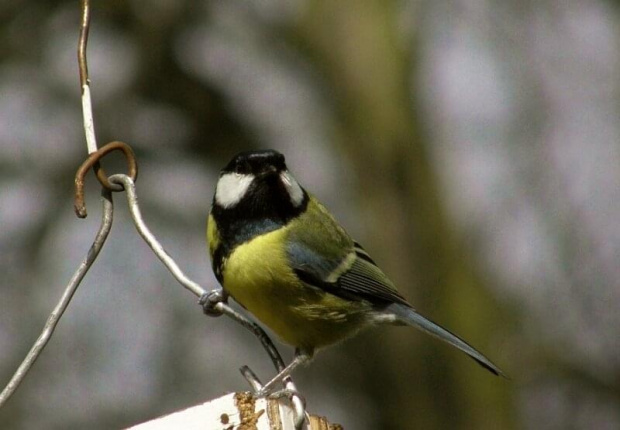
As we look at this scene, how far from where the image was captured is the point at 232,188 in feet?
8.98

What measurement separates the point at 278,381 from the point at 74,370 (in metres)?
3.42

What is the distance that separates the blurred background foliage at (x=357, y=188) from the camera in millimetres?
4996

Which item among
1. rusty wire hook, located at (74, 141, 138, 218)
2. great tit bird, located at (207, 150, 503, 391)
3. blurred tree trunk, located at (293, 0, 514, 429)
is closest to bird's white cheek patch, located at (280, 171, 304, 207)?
great tit bird, located at (207, 150, 503, 391)

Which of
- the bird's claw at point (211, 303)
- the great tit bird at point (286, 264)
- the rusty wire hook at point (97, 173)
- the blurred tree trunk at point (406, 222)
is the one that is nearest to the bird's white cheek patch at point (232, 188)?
the great tit bird at point (286, 264)

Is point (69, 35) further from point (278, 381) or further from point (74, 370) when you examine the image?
point (278, 381)

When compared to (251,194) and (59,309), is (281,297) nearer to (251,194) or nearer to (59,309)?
(251,194)

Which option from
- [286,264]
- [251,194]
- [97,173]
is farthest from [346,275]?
[97,173]

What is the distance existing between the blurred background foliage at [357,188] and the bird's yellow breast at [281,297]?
222cm

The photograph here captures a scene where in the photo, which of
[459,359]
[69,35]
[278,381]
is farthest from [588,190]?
[278,381]

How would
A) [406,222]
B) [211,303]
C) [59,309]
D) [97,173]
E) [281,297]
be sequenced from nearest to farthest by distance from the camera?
[59,309]
[97,173]
[211,303]
[281,297]
[406,222]

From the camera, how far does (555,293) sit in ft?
16.5

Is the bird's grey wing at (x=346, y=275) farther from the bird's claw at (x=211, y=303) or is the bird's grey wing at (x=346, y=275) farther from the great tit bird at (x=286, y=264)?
the bird's claw at (x=211, y=303)

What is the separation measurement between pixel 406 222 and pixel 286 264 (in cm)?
241

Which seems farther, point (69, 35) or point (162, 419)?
point (69, 35)
